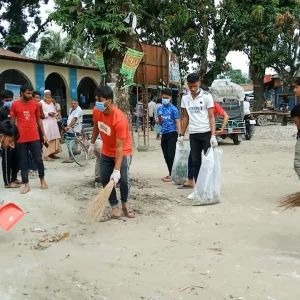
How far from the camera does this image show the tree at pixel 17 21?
2516 centimetres

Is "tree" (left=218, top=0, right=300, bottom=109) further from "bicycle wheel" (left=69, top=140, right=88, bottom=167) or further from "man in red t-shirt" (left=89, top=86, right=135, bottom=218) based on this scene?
"man in red t-shirt" (left=89, top=86, right=135, bottom=218)

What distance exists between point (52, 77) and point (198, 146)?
13133mm

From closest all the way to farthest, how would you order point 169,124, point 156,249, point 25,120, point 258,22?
point 156,249
point 25,120
point 169,124
point 258,22

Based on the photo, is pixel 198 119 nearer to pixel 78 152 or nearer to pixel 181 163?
pixel 181 163

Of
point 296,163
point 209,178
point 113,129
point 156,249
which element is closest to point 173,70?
point 209,178

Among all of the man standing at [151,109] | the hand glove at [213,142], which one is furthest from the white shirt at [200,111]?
the man standing at [151,109]

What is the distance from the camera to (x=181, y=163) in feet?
21.7

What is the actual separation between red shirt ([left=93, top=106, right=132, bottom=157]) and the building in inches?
391

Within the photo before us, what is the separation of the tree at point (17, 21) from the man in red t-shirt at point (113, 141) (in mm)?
22240

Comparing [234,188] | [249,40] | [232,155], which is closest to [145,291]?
[234,188]

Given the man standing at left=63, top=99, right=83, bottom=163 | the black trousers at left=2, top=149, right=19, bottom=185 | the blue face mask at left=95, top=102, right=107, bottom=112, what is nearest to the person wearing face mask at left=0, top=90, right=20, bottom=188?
the black trousers at left=2, top=149, right=19, bottom=185

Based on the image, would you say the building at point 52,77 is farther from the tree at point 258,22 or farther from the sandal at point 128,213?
the sandal at point 128,213

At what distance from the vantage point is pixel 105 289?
315cm

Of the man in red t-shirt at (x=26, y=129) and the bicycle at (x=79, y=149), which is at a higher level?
the man in red t-shirt at (x=26, y=129)
